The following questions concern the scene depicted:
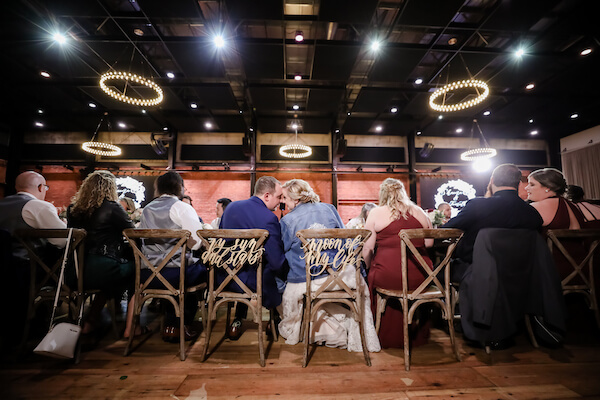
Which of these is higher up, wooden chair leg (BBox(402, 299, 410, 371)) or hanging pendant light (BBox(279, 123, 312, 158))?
hanging pendant light (BBox(279, 123, 312, 158))

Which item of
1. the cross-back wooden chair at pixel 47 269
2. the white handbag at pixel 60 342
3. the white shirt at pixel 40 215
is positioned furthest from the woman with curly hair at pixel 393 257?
the white shirt at pixel 40 215

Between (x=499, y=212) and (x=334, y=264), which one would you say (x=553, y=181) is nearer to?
(x=499, y=212)

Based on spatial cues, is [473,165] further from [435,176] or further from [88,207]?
[88,207]

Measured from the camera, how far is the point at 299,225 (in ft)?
7.56

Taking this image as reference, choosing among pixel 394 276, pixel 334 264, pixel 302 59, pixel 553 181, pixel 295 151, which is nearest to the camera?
pixel 334 264

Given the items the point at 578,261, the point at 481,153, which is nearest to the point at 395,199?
the point at 578,261

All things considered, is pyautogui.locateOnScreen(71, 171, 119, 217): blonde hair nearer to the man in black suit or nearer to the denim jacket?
the denim jacket

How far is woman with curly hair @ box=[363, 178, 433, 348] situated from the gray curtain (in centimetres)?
1040

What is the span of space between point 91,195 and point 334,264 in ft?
7.77

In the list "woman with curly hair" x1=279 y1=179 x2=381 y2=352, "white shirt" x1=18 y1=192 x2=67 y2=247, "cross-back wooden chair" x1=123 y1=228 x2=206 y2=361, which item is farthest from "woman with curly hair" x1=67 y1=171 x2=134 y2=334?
"woman with curly hair" x1=279 y1=179 x2=381 y2=352

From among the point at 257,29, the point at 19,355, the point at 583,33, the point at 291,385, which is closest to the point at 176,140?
the point at 257,29

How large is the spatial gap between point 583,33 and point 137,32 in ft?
29.0

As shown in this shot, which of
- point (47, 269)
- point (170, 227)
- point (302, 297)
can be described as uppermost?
point (170, 227)

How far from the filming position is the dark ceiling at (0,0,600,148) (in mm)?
4352
